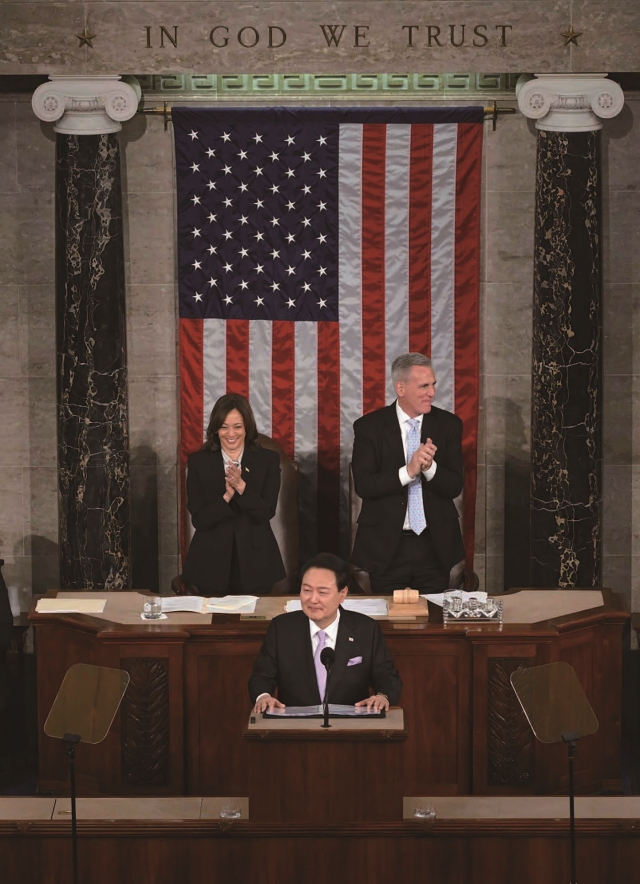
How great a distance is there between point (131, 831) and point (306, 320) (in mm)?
4870

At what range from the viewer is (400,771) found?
15.4 ft

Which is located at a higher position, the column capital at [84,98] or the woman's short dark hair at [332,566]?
the column capital at [84,98]

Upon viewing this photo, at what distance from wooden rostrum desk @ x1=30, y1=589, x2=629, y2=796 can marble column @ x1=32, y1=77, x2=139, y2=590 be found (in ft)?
7.25

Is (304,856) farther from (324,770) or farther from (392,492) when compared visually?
(392,492)

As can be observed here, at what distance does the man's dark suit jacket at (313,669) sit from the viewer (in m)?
5.42

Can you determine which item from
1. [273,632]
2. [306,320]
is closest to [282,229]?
[306,320]


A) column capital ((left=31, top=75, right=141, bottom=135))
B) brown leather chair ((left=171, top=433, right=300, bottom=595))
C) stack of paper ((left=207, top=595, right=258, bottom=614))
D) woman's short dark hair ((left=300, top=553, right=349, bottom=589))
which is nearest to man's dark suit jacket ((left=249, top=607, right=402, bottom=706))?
woman's short dark hair ((left=300, top=553, right=349, bottom=589))

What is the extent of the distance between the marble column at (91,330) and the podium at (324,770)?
4124mm

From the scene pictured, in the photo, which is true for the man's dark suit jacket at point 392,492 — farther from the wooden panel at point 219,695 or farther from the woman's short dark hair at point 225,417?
the wooden panel at point 219,695

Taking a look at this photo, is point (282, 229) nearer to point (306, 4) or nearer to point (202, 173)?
point (202, 173)

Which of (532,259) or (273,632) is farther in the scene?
(532,259)

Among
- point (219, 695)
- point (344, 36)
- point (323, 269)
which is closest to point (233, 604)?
point (219, 695)

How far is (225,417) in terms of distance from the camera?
290 inches

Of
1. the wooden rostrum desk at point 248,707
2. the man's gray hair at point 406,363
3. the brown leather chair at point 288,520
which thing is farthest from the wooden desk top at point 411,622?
the man's gray hair at point 406,363
